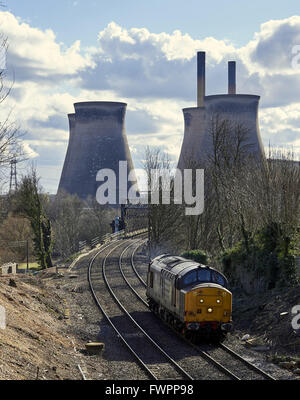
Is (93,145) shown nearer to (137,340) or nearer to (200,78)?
(200,78)

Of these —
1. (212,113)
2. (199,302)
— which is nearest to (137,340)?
(199,302)

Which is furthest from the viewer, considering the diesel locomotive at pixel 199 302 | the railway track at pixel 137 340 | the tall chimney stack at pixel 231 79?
the tall chimney stack at pixel 231 79

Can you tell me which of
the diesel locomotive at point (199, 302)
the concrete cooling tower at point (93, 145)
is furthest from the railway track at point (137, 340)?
the concrete cooling tower at point (93, 145)

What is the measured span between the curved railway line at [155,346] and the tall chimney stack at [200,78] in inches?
2389

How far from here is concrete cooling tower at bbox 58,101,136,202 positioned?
291 ft

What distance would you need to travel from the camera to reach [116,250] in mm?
49375

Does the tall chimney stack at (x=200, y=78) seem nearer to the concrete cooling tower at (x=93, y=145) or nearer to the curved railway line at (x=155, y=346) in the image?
the concrete cooling tower at (x=93, y=145)

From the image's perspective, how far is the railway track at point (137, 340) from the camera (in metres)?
14.1

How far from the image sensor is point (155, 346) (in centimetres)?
1675

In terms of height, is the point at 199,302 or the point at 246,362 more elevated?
the point at 199,302

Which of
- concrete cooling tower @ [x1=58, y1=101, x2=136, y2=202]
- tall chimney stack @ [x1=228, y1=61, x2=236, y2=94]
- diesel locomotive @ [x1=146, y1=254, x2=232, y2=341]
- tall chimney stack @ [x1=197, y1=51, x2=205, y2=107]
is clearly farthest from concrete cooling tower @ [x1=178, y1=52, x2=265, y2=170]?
diesel locomotive @ [x1=146, y1=254, x2=232, y2=341]

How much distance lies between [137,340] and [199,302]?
2.36m

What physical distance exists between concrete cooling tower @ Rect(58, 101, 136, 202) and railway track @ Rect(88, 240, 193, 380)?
60.0 m
